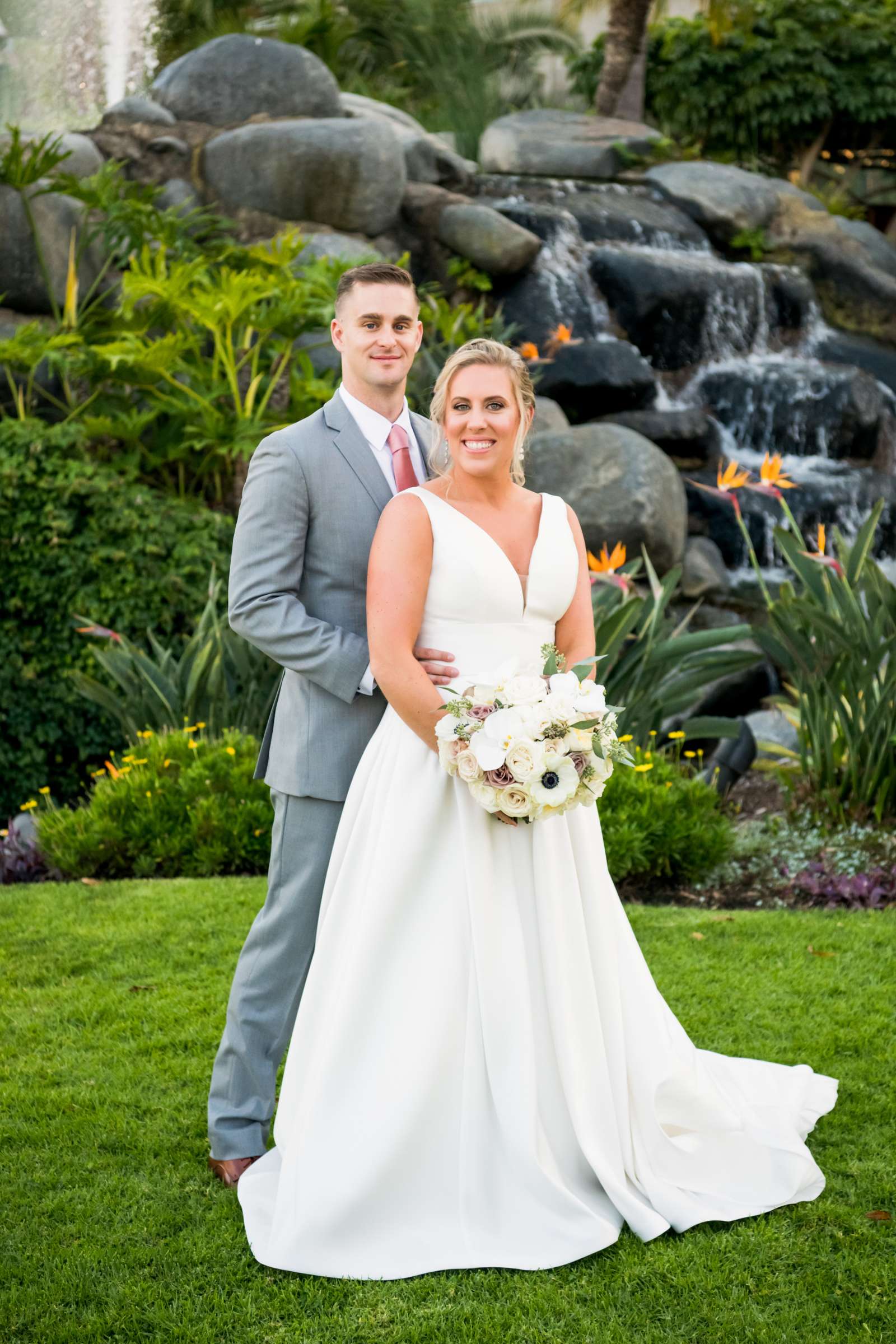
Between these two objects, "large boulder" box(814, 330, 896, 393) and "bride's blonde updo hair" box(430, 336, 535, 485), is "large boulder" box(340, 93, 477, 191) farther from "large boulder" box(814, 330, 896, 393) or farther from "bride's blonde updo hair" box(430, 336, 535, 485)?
"bride's blonde updo hair" box(430, 336, 535, 485)

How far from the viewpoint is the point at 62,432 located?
7.63 metres

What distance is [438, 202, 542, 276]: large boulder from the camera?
11969mm

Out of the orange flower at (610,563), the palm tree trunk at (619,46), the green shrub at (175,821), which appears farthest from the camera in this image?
the palm tree trunk at (619,46)

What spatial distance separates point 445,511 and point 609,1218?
1.63m

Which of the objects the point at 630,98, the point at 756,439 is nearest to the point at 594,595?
the point at 756,439

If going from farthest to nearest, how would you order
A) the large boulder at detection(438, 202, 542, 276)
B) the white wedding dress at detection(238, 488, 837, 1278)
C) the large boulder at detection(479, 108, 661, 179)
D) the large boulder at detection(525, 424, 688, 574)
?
the large boulder at detection(479, 108, 661, 179) → the large boulder at detection(438, 202, 542, 276) → the large boulder at detection(525, 424, 688, 574) → the white wedding dress at detection(238, 488, 837, 1278)

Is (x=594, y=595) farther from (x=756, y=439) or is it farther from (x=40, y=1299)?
(x=756, y=439)

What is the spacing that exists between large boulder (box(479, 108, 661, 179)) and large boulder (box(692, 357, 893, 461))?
4.65 m

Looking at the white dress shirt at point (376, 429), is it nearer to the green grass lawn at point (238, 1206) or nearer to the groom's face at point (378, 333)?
the groom's face at point (378, 333)

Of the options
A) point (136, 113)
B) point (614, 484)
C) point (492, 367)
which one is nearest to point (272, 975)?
point (492, 367)

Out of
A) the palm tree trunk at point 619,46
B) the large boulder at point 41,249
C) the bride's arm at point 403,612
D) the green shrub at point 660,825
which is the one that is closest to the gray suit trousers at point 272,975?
the bride's arm at point 403,612

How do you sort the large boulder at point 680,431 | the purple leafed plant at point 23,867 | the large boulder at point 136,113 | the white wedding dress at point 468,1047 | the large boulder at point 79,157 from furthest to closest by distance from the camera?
the large boulder at point 680,431
the large boulder at point 136,113
the large boulder at point 79,157
the purple leafed plant at point 23,867
the white wedding dress at point 468,1047

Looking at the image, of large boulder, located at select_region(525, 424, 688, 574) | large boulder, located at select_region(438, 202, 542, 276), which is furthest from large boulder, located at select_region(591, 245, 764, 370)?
large boulder, located at select_region(525, 424, 688, 574)

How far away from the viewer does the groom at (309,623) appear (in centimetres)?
289
